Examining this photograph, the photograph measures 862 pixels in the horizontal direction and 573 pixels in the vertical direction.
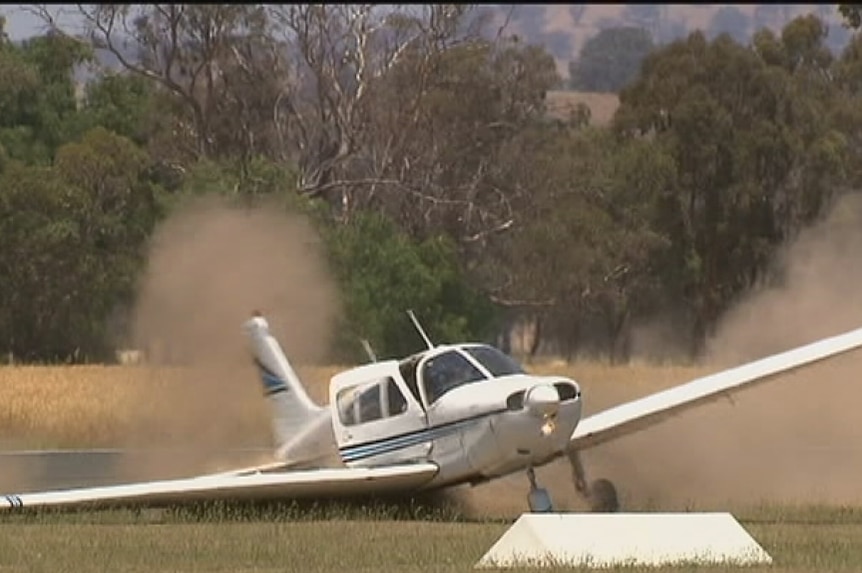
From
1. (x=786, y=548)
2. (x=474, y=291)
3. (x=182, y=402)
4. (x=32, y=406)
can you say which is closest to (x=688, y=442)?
(x=182, y=402)

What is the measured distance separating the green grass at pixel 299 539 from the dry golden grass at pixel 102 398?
24.5 ft

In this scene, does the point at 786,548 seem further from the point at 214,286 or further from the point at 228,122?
the point at 228,122

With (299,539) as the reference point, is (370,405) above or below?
below

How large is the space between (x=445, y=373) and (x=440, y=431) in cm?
64

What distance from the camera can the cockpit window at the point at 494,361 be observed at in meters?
26.1

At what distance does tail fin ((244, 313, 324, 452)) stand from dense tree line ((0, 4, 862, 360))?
46519 mm

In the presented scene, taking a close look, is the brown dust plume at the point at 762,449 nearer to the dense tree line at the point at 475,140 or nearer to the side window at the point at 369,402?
the side window at the point at 369,402

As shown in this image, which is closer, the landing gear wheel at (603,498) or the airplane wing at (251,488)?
the airplane wing at (251,488)

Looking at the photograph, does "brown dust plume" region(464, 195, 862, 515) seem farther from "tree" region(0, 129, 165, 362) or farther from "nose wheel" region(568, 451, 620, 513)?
"tree" region(0, 129, 165, 362)

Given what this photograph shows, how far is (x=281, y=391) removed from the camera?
98.3 feet

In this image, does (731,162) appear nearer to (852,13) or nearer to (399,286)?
(852,13)

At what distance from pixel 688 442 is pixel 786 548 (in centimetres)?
1074

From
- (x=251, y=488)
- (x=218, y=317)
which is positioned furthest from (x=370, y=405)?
(x=218, y=317)

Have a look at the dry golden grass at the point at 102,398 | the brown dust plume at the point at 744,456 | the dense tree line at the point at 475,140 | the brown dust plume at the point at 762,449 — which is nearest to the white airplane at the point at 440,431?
the brown dust plume at the point at 744,456
